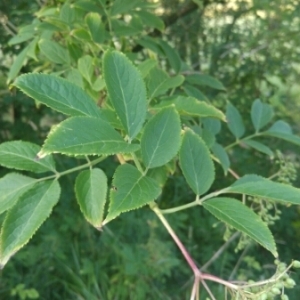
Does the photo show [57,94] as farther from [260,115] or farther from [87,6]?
[260,115]

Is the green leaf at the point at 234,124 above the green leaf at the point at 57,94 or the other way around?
the other way around

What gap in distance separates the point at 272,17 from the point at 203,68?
401 mm

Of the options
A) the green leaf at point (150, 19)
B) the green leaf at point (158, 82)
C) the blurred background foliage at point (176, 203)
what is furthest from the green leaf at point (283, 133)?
the blurred background foliage at point (176, 203)

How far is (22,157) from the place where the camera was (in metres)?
0.70

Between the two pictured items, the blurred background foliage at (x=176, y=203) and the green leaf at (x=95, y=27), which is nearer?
the green leaf at (x=95, y=27)

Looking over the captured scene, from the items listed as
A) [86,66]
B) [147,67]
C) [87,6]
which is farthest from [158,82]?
[87,6]

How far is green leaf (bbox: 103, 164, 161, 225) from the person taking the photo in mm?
541

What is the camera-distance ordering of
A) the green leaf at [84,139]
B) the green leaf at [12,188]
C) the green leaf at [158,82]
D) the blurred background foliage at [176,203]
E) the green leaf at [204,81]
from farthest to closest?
the blurred background foliage at [176,203], the green leaf at [204,81], the green leaf at [158,82], the green leaf at [12,188], the green leaf at [84,139]

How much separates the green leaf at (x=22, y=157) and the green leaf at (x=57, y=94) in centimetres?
11

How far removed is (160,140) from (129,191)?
8cm

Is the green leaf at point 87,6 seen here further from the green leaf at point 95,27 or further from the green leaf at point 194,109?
the green leaf at point 194,109

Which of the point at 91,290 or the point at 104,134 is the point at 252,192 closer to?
the point at 104,134

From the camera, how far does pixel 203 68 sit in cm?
239

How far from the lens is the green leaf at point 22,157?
686mm
